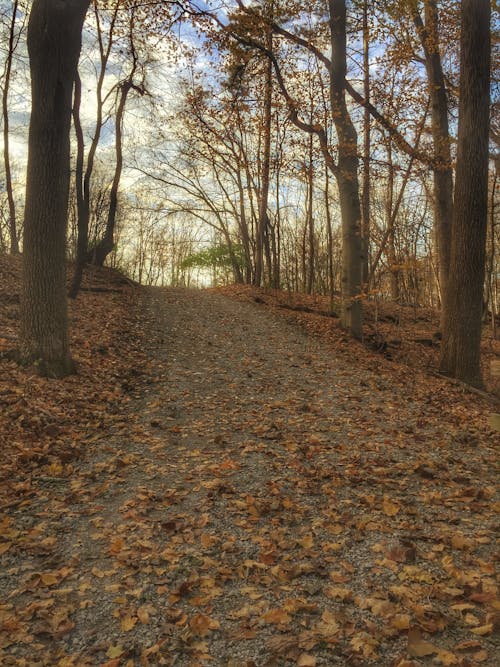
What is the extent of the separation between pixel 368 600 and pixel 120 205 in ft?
86.1

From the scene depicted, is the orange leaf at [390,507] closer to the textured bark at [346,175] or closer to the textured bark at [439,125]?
the textured bark at [346,175]

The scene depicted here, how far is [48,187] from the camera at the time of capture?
287 inches

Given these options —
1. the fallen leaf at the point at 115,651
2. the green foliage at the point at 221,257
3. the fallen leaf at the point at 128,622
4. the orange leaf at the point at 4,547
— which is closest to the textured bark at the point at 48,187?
the orange leaf at the point at 4,547

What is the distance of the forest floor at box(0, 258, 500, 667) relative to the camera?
280cm

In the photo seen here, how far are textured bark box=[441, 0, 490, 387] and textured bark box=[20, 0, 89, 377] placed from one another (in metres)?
6.78

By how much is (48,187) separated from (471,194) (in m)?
7.47

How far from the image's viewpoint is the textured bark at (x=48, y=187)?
7078 mm

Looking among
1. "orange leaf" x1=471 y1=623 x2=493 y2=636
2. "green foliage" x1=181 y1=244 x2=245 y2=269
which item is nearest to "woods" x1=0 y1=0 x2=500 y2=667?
"orange leaf" x1=471 y1=623 x2=493 y2=636

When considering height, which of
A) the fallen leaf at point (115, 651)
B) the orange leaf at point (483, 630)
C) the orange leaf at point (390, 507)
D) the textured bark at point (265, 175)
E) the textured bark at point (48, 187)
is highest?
the textured bark at point (265, 175)

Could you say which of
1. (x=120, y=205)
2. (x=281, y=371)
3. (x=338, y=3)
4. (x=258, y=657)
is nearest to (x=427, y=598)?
(x=258, y=657)

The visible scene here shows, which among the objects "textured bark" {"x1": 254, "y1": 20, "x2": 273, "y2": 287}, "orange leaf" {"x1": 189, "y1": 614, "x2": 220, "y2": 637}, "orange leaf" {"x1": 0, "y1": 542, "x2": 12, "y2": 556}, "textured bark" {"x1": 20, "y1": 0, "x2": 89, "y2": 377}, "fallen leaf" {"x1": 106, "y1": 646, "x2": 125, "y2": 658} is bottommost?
"fallen leaf" {"x1": 106, "y1": 646, "x2": 125, "y2": 658}

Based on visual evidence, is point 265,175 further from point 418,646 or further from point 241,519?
point 418,646

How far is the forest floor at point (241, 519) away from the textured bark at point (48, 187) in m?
0.54

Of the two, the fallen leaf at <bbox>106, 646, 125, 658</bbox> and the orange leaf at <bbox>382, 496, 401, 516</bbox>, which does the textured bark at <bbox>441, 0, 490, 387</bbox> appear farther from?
the fallen leaf at <bbox>106, 646, 125, 658</bbox>
